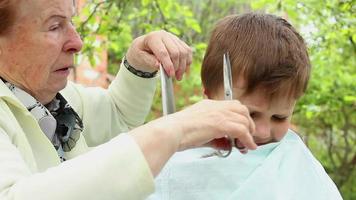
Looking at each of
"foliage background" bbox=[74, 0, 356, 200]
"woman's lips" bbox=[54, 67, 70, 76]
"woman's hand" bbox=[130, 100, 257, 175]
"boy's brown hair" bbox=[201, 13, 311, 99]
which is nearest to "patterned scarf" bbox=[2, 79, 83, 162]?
"woman's lips" bbox=[54, 67, 70, 76]

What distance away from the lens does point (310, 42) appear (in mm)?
4344

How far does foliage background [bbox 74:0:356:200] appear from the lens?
402 cm

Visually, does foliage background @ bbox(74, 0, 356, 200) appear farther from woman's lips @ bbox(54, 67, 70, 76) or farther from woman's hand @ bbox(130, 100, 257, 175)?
woman's hand @ bbox(130, 100, 257, 175)

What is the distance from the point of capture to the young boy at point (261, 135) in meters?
1.71

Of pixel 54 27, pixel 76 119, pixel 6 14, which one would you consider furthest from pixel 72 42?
pixel 76 119

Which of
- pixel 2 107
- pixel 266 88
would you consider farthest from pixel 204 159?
pixel 2 107

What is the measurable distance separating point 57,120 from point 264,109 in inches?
23.8

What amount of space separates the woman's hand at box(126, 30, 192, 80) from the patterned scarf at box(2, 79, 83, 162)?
0.29 meters

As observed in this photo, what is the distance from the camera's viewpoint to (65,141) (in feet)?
5.95

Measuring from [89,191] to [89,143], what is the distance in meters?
1.00

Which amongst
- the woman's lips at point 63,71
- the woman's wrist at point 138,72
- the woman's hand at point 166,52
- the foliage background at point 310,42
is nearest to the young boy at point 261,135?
the woman's hand at point 166,52

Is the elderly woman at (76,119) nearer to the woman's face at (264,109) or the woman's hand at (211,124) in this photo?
the woman's hand at (211,124)

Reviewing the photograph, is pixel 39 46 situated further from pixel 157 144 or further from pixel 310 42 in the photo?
pixel 310 42

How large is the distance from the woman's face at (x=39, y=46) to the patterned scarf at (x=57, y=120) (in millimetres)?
35
